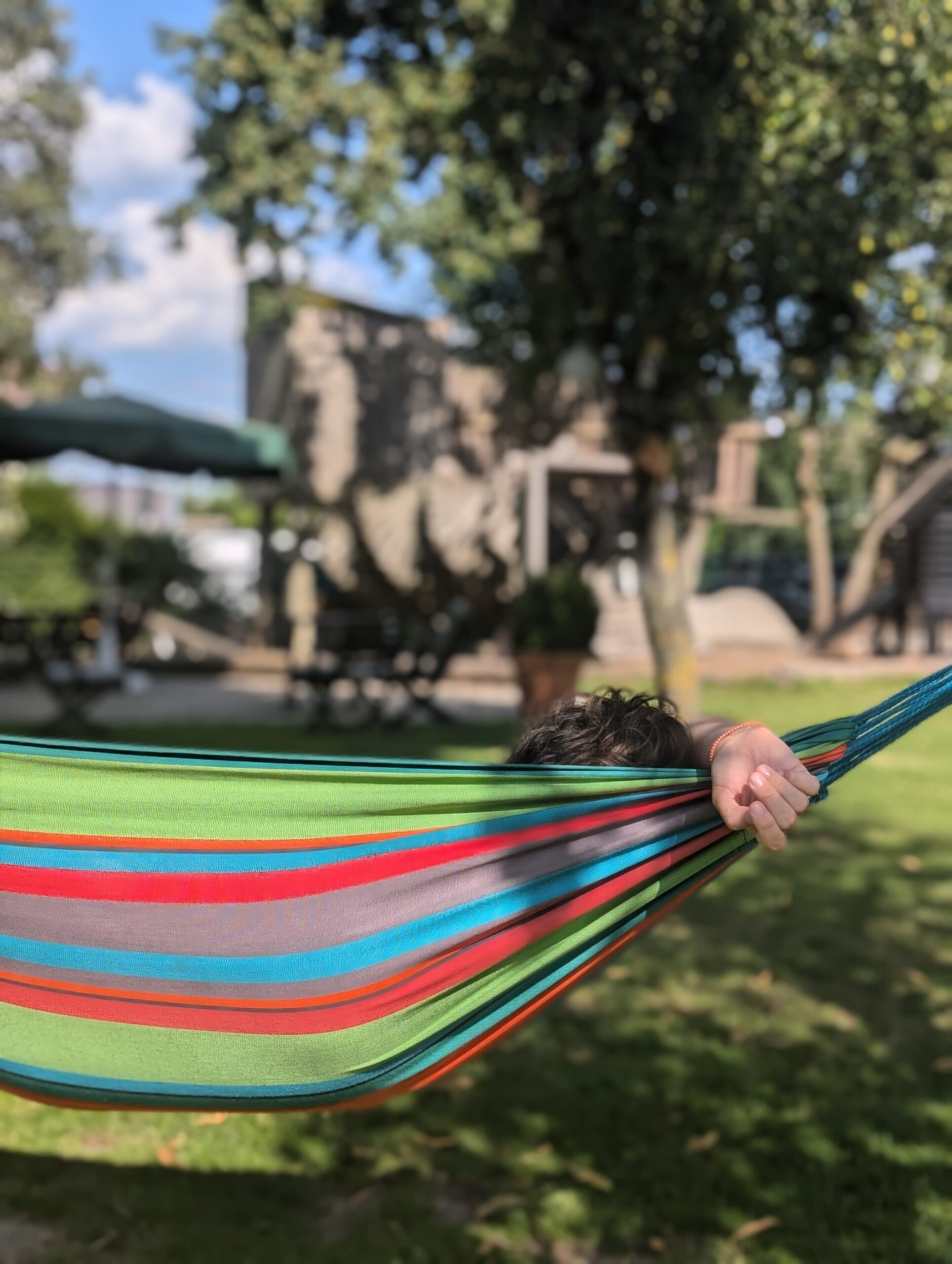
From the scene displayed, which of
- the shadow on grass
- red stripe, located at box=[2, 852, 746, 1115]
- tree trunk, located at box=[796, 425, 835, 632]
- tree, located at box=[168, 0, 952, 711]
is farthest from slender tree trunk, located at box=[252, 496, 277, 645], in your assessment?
red stripe, located at box=[2, 852, 746, 1115]

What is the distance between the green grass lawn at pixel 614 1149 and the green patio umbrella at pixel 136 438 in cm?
580

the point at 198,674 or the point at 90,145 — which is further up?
the point at 90,145

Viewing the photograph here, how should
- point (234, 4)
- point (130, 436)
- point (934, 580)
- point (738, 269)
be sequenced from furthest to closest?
point (934, 580) → point (234, 4) → point (130, 436) → point (738, 269)

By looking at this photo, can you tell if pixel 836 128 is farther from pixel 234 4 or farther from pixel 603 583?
pixel 603 583

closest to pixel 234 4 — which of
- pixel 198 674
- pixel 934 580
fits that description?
pixel 198 674

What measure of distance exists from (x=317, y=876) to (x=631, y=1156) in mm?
1299

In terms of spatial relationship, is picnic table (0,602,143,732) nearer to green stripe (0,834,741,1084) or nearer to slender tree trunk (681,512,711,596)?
green stripe (0,834,741,1084)

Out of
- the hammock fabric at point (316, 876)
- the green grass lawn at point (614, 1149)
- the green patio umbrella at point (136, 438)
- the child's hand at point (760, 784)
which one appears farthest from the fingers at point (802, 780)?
the green patio umbrella at point (136, 438)

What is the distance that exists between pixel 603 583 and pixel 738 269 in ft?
24.0

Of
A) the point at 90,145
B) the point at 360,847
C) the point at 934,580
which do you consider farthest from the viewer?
the point at 90,145

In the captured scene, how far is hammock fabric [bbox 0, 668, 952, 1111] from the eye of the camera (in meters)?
1.53

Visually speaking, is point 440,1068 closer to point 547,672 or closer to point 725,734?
point 725,734

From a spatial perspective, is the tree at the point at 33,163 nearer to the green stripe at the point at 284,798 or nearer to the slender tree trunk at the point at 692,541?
the slender tree trunk at the point at 692,541

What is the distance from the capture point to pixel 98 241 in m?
18.9
